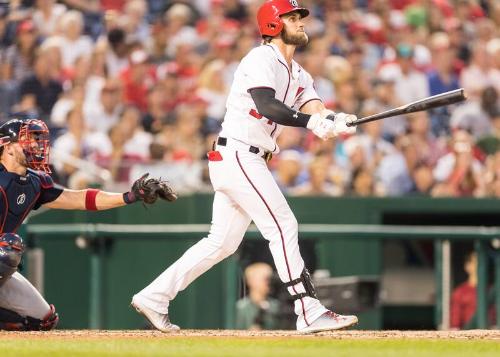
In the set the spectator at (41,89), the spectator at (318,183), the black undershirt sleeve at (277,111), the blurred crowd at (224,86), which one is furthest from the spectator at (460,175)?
the black undershirt sleeve at (277,111)

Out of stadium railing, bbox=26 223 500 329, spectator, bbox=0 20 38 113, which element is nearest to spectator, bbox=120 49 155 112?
spectator, bbox=0 20 38 113

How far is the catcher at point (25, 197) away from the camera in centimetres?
734

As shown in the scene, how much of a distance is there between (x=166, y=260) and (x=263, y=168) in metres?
3.70

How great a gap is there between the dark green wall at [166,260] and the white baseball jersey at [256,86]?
3313mm

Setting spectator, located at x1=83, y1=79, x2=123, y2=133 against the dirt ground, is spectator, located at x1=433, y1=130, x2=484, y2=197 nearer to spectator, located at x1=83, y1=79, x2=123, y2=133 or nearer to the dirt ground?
spectator, located at x1=83, y1=79, x2=123, y2=133

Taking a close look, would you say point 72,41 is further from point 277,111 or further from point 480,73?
point 277,111

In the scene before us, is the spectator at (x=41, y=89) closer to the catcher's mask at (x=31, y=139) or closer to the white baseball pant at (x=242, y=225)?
the catcher's mask at (x=31, y=139)

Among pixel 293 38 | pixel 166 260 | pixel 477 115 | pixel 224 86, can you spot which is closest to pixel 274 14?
pixel 293 38

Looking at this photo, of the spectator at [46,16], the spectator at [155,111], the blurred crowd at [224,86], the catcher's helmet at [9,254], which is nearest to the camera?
the catcher's helmet at [9,254]

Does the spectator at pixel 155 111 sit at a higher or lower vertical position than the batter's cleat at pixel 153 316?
higher

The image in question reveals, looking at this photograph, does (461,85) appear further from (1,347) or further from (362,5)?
(1,347)

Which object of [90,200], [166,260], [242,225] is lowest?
[166,260]

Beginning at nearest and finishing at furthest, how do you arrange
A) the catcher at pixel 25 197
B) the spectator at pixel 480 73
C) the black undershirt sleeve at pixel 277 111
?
the black undershirt sleeve at pixel 277 111
the catcher at pixel 25 197
the spectator at pixel 480 73

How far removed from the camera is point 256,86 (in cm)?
694
